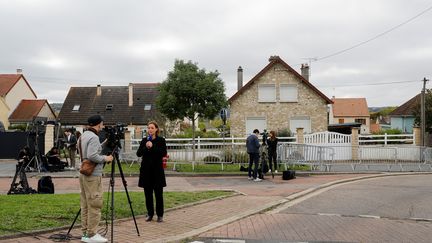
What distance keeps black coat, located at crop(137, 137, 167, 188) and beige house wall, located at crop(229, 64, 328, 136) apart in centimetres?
2980

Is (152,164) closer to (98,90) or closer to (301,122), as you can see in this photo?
(301,122)

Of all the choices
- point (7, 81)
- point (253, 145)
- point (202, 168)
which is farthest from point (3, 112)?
point (253, 145)

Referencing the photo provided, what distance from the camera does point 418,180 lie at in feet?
59.8

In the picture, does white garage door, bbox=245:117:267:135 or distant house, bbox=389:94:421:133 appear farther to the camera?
distant house, bbox=389:94:421:133

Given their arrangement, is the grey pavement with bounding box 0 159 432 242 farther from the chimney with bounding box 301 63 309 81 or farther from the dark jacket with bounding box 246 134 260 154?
the chimney with bounding box 301 63 309 81

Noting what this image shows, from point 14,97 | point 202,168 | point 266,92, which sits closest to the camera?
point 202,168

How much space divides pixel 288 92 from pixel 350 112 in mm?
45844

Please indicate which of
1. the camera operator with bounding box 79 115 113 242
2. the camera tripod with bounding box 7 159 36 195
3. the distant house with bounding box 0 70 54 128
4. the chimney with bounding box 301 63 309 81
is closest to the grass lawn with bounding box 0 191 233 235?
the camera operator with bounding box 79 115 113 242

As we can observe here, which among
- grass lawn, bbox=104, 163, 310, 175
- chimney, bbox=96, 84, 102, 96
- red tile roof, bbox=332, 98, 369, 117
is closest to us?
grass lawn, bbox=104, 163, 310, 175

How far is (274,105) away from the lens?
38.7 m

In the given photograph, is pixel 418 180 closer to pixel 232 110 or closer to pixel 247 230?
pixel 247 230

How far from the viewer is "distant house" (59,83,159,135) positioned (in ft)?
176

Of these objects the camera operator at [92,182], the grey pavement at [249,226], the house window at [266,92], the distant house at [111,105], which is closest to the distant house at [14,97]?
the distant house at [111,105]

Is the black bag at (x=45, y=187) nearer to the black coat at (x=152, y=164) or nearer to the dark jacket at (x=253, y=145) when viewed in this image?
the black coat at (x=152, y=164)
